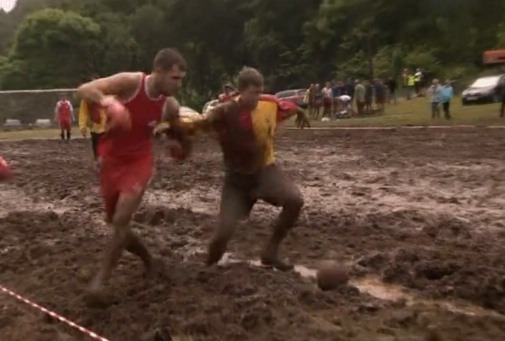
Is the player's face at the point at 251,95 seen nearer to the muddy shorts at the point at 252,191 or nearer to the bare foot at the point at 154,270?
the muddy shorts at the point at 252,191

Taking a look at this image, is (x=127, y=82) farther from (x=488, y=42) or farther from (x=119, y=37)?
(x=119, y=37)

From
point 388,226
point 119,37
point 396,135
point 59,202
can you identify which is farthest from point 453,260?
point 119,37

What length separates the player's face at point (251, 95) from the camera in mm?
8773

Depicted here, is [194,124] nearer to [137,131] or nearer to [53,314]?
[137,131]

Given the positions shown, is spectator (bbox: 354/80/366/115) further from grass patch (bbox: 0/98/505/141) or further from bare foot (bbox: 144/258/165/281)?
bare foot (bbox: 144/258/165/281)

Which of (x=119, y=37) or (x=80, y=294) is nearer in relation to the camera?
(x=80, y=294)

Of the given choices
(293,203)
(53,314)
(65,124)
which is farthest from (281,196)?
(65,124)

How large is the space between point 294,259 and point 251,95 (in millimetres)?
2072

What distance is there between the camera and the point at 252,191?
9.18 metres

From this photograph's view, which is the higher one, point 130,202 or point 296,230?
point 130,202

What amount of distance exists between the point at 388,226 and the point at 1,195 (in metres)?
7.91

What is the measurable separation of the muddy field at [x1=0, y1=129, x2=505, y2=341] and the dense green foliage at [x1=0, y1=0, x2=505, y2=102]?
110ft

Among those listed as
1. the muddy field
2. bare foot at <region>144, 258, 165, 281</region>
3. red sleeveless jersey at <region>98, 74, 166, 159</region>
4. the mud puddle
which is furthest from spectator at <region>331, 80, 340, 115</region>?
red sleeveless jersey at <region>98, 74, 166, 159</region>

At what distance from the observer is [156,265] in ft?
29.2
